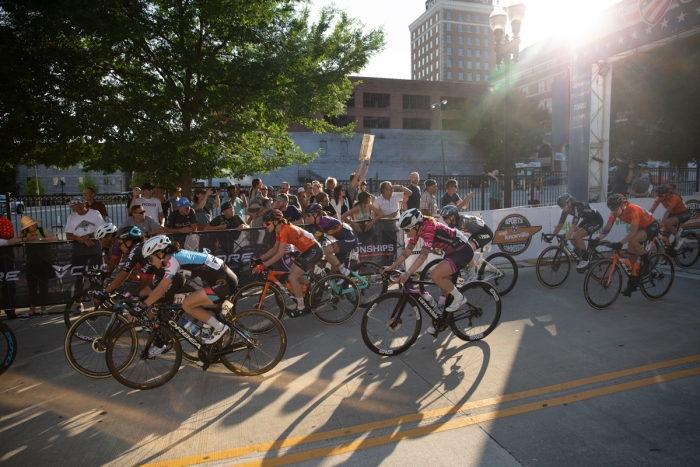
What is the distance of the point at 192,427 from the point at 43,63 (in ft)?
31.9

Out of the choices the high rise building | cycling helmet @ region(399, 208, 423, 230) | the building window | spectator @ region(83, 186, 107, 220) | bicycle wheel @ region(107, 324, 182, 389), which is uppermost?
the high rise building

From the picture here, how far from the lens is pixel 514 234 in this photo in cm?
1138

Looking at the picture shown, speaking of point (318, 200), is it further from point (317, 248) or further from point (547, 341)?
point (547, 341)

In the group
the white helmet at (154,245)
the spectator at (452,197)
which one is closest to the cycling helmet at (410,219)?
the white helmet at (154,245)

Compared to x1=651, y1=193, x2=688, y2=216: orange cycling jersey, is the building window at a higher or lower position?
higher

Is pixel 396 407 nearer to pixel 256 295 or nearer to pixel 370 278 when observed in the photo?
pixel 256 295

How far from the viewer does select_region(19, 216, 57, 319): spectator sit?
7.90m

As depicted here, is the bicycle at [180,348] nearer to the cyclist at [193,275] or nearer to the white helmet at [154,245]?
the cyclist at [193,275]

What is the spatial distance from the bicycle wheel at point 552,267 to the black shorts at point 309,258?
442 cm

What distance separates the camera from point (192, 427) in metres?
4.29

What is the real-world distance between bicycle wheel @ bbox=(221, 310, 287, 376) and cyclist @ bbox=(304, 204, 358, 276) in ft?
8.01

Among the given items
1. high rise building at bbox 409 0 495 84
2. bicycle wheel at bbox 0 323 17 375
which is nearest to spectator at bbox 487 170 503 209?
bicycle wheel at bbox 0 323 17 375

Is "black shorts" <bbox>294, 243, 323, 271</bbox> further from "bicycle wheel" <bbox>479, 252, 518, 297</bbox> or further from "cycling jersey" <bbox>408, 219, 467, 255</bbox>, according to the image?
"bicycle wheel" <bbox>479, 252, 518, 297</bbox>

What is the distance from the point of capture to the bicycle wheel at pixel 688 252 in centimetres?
1053
